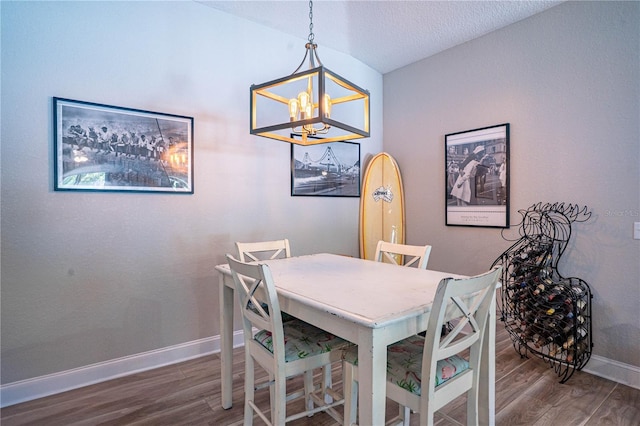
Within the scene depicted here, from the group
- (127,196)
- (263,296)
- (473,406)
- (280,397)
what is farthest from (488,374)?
(127,196)

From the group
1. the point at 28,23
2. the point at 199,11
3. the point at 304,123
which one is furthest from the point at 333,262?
the point at 28,23

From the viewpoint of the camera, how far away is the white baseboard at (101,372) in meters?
2.08

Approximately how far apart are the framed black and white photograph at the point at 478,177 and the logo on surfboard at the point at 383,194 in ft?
2.05

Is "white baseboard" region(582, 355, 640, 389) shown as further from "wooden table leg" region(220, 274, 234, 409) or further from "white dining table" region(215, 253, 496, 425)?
"wooden table leg" region(220, 274, 234, 409)

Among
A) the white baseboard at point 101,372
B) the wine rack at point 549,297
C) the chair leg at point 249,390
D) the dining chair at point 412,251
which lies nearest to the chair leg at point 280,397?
the chair leg at point 249,390

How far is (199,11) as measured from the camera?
8.86 ft

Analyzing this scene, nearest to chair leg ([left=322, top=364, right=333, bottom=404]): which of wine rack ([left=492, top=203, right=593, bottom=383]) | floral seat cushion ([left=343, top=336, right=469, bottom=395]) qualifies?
floral seat cushion ([left=343, top=336, right=469, bottom=395])

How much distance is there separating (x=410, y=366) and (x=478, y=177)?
2.30 m

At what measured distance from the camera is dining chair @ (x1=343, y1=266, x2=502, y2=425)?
4.04 feet

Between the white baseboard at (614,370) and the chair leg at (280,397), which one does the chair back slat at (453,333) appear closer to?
the chair leg at (280,397)

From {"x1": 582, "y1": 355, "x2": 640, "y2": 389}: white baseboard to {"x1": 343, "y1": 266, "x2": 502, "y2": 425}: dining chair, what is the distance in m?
1.64

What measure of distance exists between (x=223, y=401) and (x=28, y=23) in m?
2.59

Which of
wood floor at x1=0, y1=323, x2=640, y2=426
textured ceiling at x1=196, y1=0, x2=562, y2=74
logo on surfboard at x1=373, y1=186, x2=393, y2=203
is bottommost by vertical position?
wood floor at x1=0, y1=323, x2=640, y2=426

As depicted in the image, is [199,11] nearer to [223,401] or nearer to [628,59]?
[223,401]
